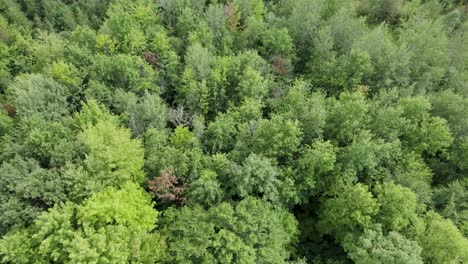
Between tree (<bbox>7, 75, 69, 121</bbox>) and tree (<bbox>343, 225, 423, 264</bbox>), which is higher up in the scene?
tree (<bbox>343, 225, 423, 264</bbox>)

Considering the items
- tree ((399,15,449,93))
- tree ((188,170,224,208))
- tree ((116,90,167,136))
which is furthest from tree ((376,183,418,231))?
tree ((116,90,167,136))

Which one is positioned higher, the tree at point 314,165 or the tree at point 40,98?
the tree at point 314,165

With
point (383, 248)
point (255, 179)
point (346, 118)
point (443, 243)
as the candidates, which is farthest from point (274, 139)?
point (443, 243)

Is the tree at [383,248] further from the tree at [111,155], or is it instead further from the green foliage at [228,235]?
the tree at [111,155]

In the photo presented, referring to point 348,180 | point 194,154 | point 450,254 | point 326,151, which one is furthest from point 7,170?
point 450,254

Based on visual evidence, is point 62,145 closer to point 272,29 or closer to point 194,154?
point 194,154

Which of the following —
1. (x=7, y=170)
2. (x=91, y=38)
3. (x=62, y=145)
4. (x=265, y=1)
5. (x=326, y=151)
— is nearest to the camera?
(x=7, y=170)

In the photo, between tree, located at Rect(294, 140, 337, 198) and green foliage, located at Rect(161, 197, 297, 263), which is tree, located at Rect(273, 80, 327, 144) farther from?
green foliage, located at Rect(161, 197, 297, 263)

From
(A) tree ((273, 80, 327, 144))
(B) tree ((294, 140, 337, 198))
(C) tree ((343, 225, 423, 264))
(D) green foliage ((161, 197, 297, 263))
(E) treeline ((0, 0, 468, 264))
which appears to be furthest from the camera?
(A) tree ((273, 80, 327, 144))

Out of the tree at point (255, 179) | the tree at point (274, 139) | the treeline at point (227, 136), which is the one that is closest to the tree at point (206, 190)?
the treeline at point (227, 136)
